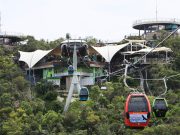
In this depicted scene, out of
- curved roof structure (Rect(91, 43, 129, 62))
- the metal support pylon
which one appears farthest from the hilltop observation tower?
the metal support pylon

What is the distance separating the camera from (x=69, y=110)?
39.9m

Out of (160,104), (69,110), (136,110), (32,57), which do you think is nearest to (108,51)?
(32,57)

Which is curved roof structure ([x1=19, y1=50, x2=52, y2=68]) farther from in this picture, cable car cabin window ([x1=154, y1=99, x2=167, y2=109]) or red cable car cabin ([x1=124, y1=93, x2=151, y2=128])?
red cable car cabin ([x1=124, y1=93, x2=151, y2=128])

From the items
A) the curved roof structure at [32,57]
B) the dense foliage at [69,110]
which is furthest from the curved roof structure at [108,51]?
the dense foliage at [69,110]

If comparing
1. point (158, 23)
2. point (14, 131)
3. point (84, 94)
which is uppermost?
point (158, 23)

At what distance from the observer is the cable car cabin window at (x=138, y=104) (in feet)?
71.5

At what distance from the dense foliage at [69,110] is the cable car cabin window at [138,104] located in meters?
13.0

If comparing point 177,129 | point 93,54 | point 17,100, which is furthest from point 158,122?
point 93,54

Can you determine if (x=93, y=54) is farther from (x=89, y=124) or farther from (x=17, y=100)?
(x=89, y=124)

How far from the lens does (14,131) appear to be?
35.9 metres

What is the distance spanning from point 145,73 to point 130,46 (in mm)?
4793

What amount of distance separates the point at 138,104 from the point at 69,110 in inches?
726

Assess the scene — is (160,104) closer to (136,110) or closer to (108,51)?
(136,110)

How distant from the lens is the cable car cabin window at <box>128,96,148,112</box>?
21.8 meters
